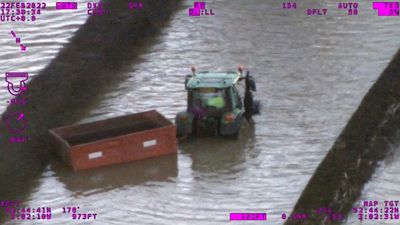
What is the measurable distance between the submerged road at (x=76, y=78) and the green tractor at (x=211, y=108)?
97.9 inches

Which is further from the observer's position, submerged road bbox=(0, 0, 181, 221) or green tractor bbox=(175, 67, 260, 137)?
green tractor bbox=(175, 67, 260, 137)

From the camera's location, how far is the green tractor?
17.4 metres

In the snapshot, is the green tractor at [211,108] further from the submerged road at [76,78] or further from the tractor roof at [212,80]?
the submerged road at [76,78]

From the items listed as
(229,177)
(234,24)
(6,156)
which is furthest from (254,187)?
(234,24)

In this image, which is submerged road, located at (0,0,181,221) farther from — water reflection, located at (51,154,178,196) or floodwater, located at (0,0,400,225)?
water reflection, located at (51,154,178,196)

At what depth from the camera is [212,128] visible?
17688mm

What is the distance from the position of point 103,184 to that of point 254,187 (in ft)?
8.02

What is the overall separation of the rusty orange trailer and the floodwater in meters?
0.18

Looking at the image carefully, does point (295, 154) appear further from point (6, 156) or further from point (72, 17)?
point (72, 17)

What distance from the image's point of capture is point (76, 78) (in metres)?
20.6

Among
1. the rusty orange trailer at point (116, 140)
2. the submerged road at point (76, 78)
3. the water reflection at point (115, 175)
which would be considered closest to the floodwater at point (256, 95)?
the water reflection at point (115, 175)

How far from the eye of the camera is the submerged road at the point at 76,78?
1670cm

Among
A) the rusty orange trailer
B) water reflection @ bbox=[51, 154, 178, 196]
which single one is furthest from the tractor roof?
water reflection @ bbox=[51, 154, 178, 196]

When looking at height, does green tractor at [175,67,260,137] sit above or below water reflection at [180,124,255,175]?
above
